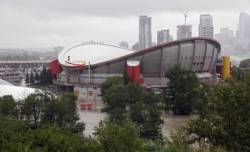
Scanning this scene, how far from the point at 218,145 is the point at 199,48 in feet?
112

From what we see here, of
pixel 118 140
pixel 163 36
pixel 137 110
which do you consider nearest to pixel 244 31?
pixel 163 36

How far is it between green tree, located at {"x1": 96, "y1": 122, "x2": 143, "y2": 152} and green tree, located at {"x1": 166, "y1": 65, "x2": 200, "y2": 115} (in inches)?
653

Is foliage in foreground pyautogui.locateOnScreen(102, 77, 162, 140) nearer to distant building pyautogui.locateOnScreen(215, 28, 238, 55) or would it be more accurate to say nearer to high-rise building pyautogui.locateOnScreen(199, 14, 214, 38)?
high-rise building pyautogui.locateOnScreen(199, 14, 214, 38)

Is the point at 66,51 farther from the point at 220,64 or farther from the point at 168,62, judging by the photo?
the point at 220,64

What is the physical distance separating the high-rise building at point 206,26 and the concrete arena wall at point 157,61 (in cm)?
5308

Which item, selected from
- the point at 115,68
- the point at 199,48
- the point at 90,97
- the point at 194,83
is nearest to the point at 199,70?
the point at 199,48

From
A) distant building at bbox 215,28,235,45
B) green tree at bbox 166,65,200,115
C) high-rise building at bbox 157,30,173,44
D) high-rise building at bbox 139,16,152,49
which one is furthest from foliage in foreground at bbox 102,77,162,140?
distant building at bbox 215,28,235,45

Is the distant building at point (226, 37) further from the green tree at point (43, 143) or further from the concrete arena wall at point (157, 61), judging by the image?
the green tree at point (43, 143)

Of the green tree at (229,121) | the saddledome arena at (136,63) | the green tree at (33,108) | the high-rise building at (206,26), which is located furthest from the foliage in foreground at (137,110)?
the high-rise building at (206,26)

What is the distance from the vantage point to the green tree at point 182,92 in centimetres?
2791

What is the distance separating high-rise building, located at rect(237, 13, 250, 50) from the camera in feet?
557

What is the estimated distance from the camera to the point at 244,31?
172 metres

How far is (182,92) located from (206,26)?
81.7m

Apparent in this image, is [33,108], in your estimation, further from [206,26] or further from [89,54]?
[206,26]
